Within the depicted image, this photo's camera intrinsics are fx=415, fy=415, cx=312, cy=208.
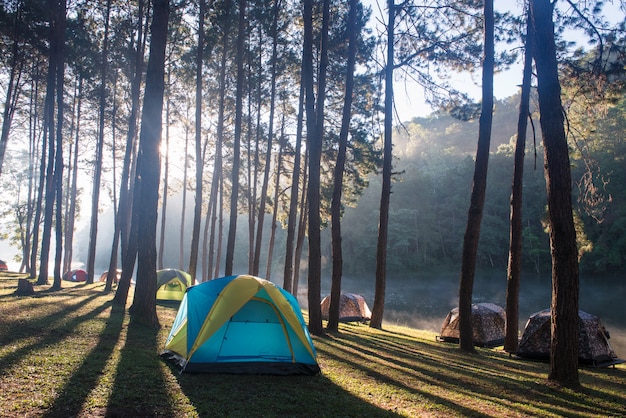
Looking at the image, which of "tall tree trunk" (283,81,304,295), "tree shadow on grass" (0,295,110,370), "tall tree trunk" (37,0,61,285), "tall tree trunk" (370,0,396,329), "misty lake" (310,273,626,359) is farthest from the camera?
"misty lake" (310,273,626,359)

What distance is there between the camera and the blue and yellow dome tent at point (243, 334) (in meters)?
6.26

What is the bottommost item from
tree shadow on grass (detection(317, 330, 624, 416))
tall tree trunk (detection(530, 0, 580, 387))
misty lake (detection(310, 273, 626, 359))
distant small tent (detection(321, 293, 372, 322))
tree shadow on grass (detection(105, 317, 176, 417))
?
misty lake (detection(310, 273, 626, 359))

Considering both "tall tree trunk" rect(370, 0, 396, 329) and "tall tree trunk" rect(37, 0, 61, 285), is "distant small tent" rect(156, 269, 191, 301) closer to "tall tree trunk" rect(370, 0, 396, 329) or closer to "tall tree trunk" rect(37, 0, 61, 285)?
"tall tree trunk" rect(37, 0, 61, 285)

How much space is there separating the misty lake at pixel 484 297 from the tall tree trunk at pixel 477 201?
28.0 ft

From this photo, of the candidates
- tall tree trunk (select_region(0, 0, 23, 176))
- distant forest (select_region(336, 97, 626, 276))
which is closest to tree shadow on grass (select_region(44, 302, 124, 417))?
tall tree trunk (select_region(0, 0, 23, 176))

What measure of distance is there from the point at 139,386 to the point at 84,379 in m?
0.72

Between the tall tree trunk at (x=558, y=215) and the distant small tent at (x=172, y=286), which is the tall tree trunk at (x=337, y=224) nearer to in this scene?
the tall tree trunk at (x=558, y=215)

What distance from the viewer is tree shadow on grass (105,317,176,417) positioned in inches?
→ 177

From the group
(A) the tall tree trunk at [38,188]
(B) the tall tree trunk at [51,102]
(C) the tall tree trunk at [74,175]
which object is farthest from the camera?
(C) the tall tree trunk at [74,175]

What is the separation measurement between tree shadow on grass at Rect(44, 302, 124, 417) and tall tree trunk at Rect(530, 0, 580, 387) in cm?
664

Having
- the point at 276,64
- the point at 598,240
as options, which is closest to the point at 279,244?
the point at 598,240

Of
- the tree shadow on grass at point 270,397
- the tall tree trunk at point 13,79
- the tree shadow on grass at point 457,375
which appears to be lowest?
the tree shadow on grass at point 457,375

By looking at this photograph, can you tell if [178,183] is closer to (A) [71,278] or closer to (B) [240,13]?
(A) [71,278]

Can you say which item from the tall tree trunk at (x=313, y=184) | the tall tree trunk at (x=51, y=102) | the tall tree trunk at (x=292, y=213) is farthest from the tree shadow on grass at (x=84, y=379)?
the tall tree trunk at (x=51, y=102)
